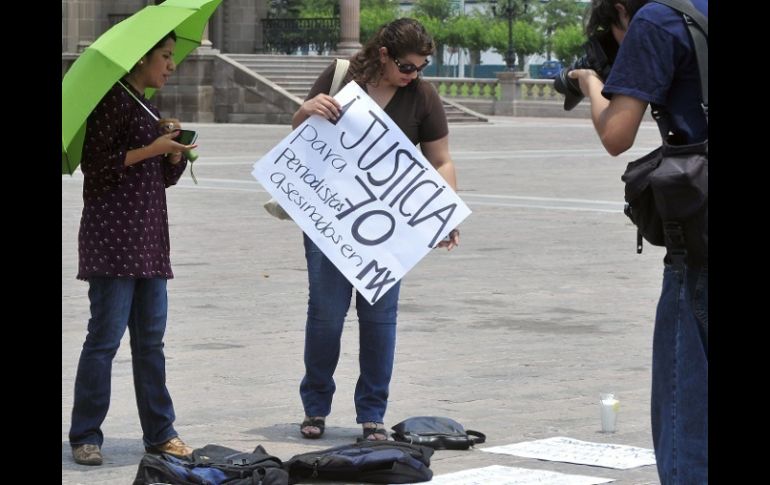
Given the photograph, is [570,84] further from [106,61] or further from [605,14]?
[106,61]

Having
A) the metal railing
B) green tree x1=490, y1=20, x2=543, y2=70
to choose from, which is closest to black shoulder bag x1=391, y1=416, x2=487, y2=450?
the metal railing

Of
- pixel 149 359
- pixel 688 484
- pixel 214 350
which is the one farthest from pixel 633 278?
pixel 688 484

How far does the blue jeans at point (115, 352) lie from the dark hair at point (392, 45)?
3.99 feet

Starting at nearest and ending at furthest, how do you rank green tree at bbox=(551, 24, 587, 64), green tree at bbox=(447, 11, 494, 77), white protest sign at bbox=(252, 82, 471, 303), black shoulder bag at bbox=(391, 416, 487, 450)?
black shoulder bag at bbox=(391, 416, 487, 450)
white protest sign at bbox=(252, 82, 471, 303)
green tree at bbox=(551, 24, 587, 64)
green tree at bbox=(447, 11, 494, 77)

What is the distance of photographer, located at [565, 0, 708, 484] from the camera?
14.4 ft

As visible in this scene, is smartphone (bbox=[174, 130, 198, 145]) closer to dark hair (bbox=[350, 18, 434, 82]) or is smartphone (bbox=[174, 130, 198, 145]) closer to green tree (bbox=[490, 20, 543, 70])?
dark hair (bbox=[350, 18, 434, 82])

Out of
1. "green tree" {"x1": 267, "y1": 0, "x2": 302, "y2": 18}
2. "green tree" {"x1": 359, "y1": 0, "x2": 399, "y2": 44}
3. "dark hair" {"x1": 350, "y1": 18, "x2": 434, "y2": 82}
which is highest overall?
"dark hair" {"x1": 350, "y1": 18, "x2": 434, "y2": 82}

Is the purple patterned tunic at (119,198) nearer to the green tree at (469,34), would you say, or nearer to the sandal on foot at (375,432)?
the sandal on foot at (375,432)

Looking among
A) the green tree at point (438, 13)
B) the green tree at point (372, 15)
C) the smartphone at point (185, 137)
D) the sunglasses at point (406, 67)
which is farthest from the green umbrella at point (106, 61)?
the green tree at point (438, 13)

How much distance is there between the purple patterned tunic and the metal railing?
157 feet

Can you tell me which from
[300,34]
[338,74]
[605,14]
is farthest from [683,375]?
[300,34]

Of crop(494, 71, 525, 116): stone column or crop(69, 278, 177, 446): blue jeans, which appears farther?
crop(494, 71, 525, 116): stone column

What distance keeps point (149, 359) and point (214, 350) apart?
8.71 feet
